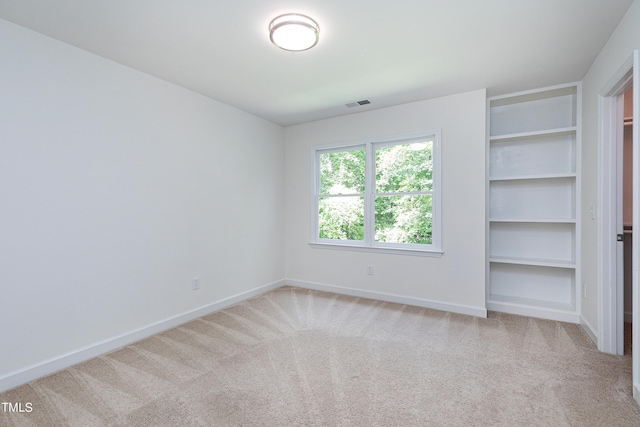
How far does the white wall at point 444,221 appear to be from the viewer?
3381mm

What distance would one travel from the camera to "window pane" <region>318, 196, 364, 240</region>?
4270 millimetres

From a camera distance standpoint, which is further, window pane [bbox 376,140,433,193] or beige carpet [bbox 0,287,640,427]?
window pane [bbox 376,140,433,193]

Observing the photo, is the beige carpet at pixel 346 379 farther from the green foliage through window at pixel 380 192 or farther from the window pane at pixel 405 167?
the window pane at pixel 405 167

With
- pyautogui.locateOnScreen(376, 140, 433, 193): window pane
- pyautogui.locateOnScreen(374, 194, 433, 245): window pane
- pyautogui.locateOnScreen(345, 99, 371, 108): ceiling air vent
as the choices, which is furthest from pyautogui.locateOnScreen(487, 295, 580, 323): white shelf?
pyautogui.locateOnScreen(345, 99, 371, 108): ceiling air vent

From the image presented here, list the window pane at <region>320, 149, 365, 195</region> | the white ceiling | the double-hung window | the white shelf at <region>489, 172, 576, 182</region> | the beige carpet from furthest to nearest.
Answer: the window pane at <region>320, 149, 365, 195</region>
the double-hung window
the white shelf at <region>489, 172, 576, 182</region>
the white ceiling
the beige carpet

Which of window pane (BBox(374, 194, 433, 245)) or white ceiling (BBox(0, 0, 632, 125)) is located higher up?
white ceiling (BBox(0, 0, 632, 125))

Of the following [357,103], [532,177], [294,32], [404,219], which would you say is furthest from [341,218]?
[294,32]

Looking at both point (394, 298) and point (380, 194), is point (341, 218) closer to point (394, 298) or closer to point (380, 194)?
point (380, 194)

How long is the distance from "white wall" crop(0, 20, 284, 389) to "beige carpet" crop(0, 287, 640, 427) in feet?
1.31

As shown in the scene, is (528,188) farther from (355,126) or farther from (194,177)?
(194,177)

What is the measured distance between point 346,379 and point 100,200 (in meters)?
2.50

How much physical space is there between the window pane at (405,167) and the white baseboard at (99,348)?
101 inches

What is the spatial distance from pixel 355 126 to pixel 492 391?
3.32 meters

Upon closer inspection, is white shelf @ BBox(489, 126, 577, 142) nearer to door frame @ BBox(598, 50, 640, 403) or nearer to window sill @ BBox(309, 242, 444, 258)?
door frame @ BBox(598, 50, 640, 403)
